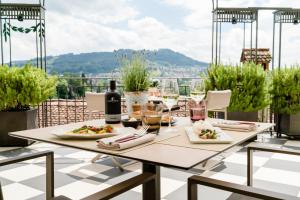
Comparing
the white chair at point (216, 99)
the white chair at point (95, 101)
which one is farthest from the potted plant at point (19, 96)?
the white chair at point (216, 99)

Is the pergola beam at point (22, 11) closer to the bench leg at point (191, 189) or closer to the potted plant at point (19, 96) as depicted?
the potted plant at point (19, 96)

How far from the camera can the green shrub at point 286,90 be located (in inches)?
190

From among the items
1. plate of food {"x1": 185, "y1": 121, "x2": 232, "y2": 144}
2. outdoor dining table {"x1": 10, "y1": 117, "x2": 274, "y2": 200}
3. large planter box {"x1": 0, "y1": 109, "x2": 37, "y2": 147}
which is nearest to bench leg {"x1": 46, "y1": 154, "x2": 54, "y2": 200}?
outdoor dining table {"x1": 10, "y1": 117, "x2": 274, "y2": 200}

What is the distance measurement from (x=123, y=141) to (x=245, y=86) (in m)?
3.68

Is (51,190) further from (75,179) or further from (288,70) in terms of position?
(288,70)

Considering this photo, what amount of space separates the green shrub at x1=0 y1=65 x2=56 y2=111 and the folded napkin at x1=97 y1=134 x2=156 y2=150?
335 centimetres

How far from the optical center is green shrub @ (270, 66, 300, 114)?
4.84m

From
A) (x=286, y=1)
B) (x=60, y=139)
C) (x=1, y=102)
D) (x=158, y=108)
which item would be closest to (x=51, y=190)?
(x=60, y=139)

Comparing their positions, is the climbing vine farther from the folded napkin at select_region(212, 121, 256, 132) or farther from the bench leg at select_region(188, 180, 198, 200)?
the bench leg at select_region(188, 180, 198, 200)

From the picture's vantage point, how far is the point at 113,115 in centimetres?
190

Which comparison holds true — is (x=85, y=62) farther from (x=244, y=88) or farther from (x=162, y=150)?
(x=162, y=150)

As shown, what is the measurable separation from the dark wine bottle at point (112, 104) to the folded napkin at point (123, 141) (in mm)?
468

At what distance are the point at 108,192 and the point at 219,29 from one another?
18.0 ft

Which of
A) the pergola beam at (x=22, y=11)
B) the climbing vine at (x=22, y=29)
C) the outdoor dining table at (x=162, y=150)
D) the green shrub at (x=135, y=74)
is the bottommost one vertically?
the outdoor dining table at (x=162, y=150)
